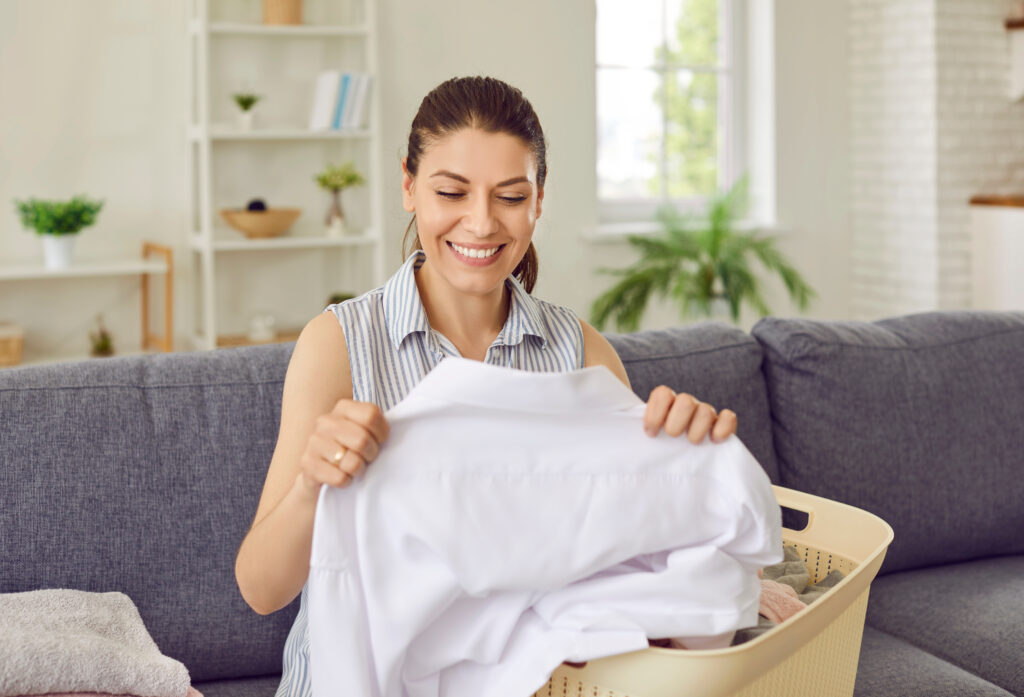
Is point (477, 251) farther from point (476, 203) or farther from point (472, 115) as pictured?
point (472, 115)

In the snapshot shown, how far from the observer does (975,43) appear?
501cm

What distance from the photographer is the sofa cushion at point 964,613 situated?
5.63 ft

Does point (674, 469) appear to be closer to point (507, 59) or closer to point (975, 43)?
point (507, 59)

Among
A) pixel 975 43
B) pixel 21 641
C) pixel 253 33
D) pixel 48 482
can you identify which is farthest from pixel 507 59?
pixel 21 641

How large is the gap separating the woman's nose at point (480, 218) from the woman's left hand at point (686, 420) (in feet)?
1.07

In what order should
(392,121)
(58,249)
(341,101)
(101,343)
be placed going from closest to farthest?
(58,249), (101,343), (341,101), (392,121)

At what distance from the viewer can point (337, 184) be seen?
4.31 meters

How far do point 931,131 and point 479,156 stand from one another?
4280mm

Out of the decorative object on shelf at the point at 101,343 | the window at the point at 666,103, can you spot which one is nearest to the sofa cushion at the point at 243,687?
the decorative object on shelf at the point at 101,343

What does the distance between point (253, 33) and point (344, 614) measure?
12.0 feet

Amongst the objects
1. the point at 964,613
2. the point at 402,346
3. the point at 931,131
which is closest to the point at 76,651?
the point at 402,346

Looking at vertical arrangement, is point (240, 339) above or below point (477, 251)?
below

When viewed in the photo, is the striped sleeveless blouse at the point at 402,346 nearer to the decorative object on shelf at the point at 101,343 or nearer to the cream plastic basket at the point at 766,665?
the cream plastic basket at the point at 766,665

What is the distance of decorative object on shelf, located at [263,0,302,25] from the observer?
4223mm
